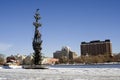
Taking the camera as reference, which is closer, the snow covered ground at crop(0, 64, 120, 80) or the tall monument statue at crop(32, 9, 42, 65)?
the snow covered ground at crop(0, 64, 120, 80)

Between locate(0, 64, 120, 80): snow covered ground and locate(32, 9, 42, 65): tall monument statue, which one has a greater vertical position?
locate(32, 9, 42, 65): tall monument statue

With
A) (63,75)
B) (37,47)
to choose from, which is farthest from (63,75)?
(37,47)

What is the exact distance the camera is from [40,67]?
199 ft

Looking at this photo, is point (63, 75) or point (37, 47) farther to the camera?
point (37, 47)

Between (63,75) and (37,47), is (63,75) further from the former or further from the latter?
(37,47)

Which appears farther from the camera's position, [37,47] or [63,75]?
[37,47]

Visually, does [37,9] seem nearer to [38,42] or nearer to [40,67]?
[38,42]

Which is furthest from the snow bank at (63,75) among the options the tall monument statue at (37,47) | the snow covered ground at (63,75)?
the tall monument statue at (37,47)

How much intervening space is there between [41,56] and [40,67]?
13.1 feet

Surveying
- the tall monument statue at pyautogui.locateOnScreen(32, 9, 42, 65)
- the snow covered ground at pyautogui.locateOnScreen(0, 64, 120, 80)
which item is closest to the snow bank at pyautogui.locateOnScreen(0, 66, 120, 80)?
the snow covered ground at pyautogui.locateOnScreen(0, 64, 120, 80)

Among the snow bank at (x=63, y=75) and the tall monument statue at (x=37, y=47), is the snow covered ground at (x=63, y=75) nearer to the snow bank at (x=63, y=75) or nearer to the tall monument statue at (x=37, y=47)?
the snow bank at (x=63, y=75)

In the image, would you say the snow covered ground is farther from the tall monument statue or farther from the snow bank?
the tall monument statue

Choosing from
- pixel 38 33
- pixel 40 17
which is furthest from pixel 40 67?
pixel 40 17

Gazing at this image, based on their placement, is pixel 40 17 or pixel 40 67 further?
pixel 40 17
